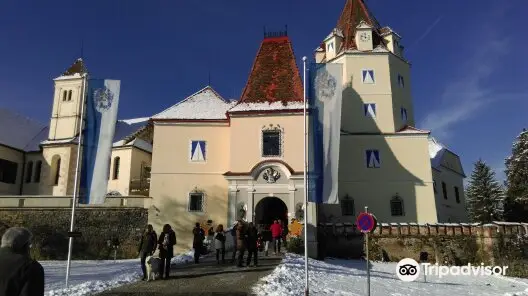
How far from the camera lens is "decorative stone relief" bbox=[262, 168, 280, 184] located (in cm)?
2616

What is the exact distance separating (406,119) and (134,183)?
2226 cm

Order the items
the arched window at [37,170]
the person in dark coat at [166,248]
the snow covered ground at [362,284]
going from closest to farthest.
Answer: the snow covered ground at [362,284] < the person in dark coat at [166,248] < the arched window at [37,170]

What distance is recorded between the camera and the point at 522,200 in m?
38.3

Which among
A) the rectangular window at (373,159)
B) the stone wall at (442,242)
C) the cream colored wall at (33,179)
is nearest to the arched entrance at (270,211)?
the stone wall at (442,242)

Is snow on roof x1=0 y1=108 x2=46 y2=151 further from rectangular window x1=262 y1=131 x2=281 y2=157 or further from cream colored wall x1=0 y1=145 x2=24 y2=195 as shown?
rectangular window x1=262 y1=131 x2=281 y2=157

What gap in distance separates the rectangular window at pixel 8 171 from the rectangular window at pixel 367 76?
31418 millimetres

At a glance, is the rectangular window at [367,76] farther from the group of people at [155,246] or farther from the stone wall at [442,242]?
the group of people at [155,246]

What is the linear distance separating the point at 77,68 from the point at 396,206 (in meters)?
33.8

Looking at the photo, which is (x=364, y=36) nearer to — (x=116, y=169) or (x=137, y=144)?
(x=137, y=144)

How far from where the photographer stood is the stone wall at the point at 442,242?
25.3m

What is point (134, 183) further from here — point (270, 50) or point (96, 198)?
point (96, 198)

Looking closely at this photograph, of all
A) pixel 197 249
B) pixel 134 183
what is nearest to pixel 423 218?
pixel 197 249

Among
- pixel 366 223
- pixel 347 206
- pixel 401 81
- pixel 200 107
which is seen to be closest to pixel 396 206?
pixel 347 206

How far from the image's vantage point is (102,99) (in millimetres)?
15961
